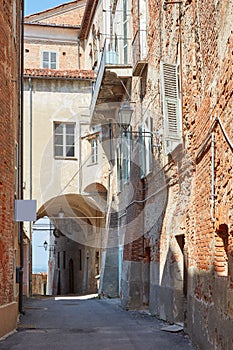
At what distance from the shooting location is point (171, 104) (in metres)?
12.2

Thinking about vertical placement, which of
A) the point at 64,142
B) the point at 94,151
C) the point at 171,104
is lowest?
the point at 171,104

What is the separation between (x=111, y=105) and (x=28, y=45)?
37.2ft

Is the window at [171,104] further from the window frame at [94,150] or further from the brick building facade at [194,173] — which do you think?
the window frame at [94,150]

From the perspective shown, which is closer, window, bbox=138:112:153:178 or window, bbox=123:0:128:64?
window, bbox=138:112:153:178

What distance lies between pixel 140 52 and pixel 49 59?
50.0ft

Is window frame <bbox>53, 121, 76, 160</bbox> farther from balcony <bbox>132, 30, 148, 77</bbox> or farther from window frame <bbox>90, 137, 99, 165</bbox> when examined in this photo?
balcony <bbox>132, 30, 148, 77</bbox>

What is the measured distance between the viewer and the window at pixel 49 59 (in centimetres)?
3142

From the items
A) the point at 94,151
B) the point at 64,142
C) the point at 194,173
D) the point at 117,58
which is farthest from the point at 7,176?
the point at 64,142

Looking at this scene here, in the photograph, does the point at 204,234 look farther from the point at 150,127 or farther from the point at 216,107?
the point at 150,127

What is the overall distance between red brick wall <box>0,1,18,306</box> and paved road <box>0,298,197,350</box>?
47.2 inches

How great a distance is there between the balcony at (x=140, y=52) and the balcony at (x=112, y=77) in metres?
1.65

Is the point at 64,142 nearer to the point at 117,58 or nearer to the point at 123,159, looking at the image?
the point at 123,159

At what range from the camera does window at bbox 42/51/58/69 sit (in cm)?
3142

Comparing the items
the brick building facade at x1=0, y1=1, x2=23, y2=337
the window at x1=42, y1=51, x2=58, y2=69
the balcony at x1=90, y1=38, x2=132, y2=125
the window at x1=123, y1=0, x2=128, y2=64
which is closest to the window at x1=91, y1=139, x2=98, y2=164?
the balcony at x1=90, y1=38, x2=132, y2=125
